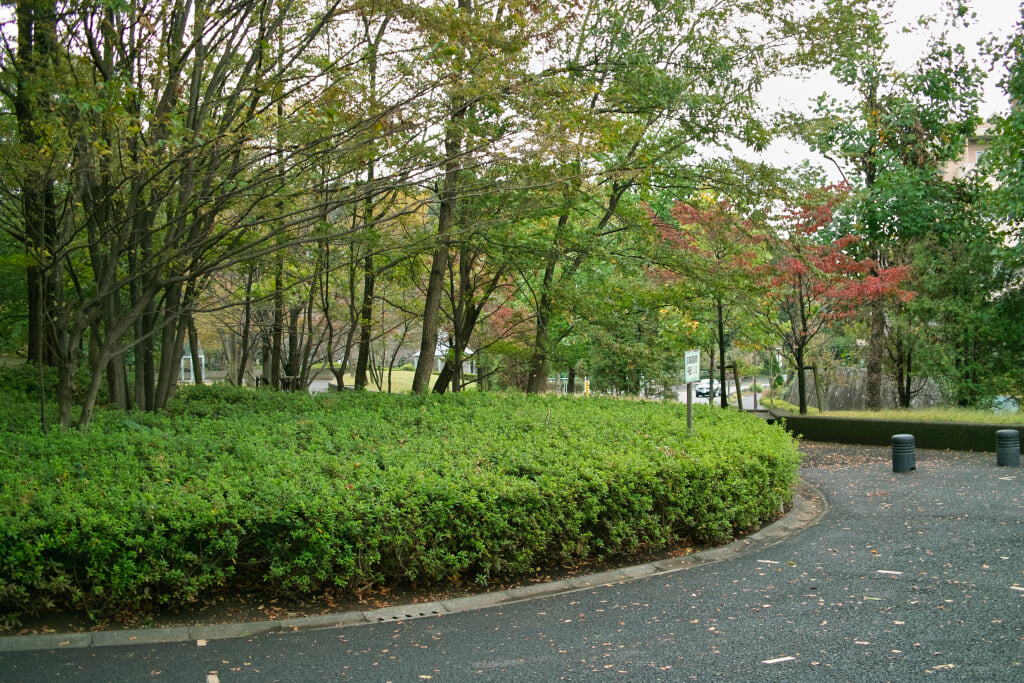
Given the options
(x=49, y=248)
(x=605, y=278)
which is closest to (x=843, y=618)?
(x=49, y=248)

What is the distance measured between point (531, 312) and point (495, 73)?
10.5 m

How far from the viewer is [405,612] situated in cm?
513

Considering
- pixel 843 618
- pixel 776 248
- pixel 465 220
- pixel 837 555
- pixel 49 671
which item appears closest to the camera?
pixel 49 671

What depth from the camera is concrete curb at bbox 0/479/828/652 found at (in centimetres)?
442

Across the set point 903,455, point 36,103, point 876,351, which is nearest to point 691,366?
point 903,455

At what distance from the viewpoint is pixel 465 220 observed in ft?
39.2

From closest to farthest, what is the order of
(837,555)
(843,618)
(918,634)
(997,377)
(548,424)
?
1. (918,634)
2. (843,618)
3. (837,555)
4. (548,424)
5. (997,377)

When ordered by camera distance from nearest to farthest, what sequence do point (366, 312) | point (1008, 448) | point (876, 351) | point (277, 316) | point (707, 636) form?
point (707, 636) < point (1008, 448) < point (366, 312) < point (277, 316) < point (876, 351)

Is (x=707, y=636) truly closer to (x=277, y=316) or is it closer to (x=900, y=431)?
(x=900, y=431)

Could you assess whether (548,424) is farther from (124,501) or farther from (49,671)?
(49,671)

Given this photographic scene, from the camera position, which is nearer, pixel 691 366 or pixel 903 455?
pixel 691 366

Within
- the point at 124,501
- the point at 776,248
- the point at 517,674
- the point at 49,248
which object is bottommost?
the point at 517,674

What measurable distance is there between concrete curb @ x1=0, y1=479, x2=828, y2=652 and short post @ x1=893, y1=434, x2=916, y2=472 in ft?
17.4

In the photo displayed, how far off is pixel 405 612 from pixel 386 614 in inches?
4.9
